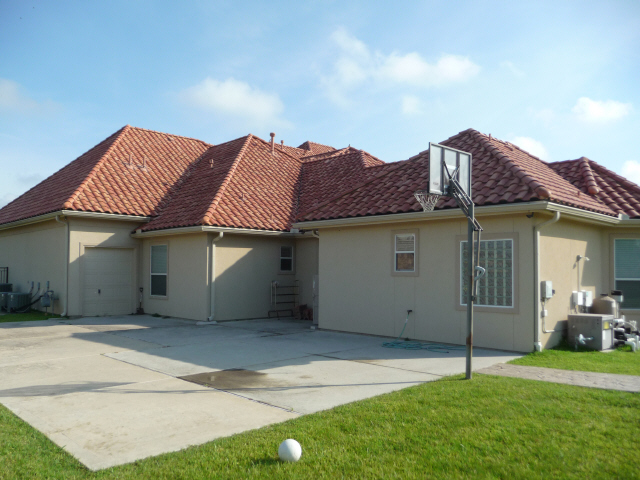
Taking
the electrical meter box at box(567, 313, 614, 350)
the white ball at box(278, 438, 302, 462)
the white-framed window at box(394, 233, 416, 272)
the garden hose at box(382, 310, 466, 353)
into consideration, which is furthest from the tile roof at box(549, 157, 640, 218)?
the white ball at box(278, 438, 302, 462)

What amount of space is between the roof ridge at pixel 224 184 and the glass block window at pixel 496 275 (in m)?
7.99

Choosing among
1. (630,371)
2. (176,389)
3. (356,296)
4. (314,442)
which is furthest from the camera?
(356,296)

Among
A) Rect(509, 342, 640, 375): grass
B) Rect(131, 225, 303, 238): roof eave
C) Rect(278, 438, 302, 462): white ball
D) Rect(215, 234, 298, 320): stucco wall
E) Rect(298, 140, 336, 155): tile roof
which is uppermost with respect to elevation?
Rect(298, 140, 336, 155): tile roof

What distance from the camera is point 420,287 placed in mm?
11805

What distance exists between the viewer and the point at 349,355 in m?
10.2

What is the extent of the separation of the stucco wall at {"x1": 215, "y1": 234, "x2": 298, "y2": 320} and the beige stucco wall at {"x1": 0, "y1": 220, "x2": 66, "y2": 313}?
5.20 meters

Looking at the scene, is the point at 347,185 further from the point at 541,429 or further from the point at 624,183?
the point at 541,429

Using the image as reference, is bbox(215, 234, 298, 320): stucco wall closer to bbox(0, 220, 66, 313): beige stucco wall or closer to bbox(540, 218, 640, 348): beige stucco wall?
bbox(0, 220, 66, 313): beige stucco wall

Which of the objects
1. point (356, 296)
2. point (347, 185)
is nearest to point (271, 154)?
point (347, 185)

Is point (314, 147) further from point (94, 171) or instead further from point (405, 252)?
point (405, 252)

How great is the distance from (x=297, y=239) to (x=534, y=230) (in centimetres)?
923

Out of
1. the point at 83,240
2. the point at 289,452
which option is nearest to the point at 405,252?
the point at 289,452

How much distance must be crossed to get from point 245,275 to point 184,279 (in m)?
1.91

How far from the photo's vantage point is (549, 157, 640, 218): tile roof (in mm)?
12648
